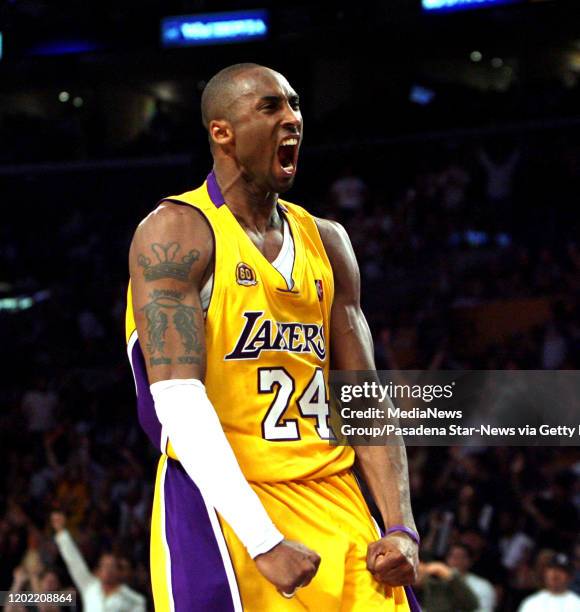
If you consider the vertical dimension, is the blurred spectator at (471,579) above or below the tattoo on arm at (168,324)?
below

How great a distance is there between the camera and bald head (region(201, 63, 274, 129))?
2.83m

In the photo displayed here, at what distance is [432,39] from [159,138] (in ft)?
15.9

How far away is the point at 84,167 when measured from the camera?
15.8 m

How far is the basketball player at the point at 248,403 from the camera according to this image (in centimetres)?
255

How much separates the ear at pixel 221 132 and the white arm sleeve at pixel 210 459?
0.67m

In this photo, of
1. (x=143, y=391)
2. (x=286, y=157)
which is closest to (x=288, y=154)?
(x=286, y=157)

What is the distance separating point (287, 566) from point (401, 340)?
26.5ft

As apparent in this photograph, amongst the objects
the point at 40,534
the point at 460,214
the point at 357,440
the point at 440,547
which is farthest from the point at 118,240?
the point at 357,440

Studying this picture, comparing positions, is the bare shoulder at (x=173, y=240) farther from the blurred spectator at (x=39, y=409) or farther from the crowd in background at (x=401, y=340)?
the blurred spectator at (x=39, y=409)

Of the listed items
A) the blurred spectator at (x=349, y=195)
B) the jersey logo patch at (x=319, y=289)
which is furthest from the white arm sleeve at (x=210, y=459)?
the blurred spectator at (x=349, y=195)

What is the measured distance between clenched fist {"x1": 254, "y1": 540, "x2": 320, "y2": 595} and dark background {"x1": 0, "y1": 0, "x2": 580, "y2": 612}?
4.45 m

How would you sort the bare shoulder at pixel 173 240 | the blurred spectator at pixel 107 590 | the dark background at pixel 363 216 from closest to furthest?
the bare shoulder at pixel 173 240, the blurred spectator at pixel 107 590, the dark background at pixel 363 216

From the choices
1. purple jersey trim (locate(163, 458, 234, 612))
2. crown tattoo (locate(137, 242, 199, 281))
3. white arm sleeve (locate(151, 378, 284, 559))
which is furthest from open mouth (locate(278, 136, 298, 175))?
purple jersey trim (locate(163, 458, 234, 612))

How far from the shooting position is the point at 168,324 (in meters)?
2.60
